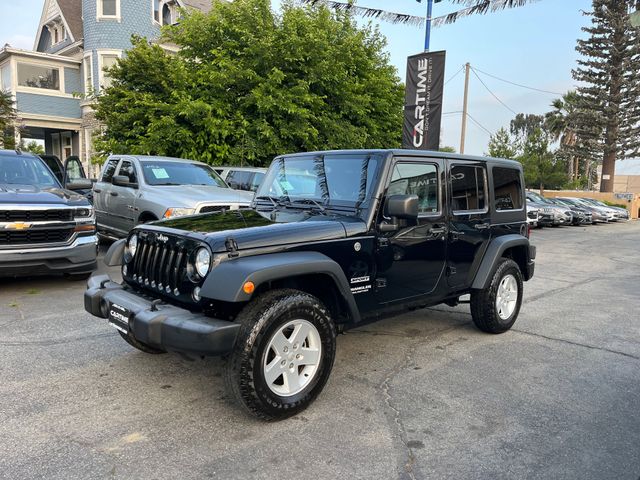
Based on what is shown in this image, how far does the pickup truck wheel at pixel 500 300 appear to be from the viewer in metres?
5.05

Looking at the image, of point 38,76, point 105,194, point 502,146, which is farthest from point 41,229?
point 502,146

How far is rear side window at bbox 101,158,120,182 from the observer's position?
956cm

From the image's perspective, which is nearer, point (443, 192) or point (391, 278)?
point (391, 278)

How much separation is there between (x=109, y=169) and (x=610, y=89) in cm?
4128

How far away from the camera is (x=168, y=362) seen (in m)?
4.23

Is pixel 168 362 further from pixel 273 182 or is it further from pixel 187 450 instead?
pixel 273 182

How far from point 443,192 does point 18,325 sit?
4.48 meters

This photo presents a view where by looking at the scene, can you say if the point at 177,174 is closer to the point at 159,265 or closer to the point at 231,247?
the point at 159,265

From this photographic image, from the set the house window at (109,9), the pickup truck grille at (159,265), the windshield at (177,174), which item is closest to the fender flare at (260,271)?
the pickup truck grille at (159,265)

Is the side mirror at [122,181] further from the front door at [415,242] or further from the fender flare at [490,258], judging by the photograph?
the fender flare at [490,258]

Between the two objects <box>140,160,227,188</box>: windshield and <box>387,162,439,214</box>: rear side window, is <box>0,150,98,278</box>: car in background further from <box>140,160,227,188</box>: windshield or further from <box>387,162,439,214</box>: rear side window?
<box>387,162,439,214</box>: rear side window

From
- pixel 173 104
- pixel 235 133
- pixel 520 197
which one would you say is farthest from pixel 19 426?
pixel 173 104

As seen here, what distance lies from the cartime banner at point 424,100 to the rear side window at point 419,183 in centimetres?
890

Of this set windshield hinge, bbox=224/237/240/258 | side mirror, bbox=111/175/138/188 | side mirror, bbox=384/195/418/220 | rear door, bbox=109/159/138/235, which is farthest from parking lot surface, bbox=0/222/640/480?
rear door, bbox=109/159/138/235
